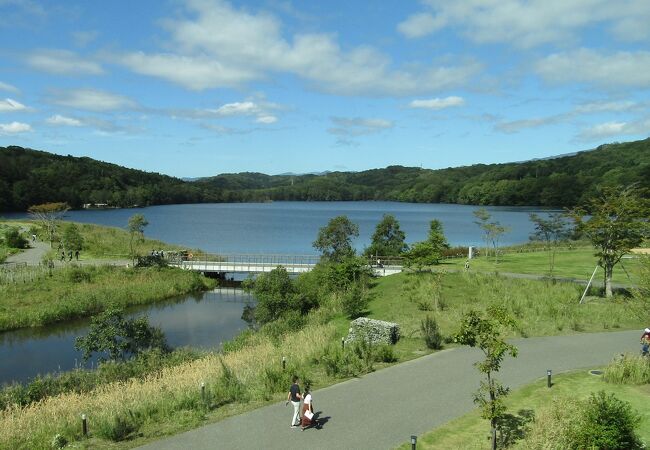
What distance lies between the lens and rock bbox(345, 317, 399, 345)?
845 inches

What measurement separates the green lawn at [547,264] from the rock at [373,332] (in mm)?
18927

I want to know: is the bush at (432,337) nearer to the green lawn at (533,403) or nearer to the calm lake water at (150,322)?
the green lawn at (533,403)

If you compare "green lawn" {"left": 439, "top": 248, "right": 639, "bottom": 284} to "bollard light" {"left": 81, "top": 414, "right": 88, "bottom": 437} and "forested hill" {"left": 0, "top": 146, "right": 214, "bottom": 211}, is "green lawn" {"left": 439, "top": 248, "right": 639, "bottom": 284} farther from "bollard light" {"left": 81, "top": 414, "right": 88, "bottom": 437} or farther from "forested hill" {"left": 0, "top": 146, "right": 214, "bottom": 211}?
"forested hill" {"left": 0, "top": 146, "right": 214, "bottom": 211}

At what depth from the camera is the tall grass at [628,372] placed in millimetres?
16312

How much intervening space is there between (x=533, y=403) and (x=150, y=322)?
27.4 meters

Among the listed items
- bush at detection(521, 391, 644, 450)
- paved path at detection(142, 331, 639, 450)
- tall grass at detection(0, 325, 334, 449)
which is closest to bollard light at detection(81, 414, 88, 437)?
tall grass at detection(0, 325, 334, 449)

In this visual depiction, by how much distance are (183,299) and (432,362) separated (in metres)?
30.1

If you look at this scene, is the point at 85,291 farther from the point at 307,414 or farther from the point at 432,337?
the point at 307,414

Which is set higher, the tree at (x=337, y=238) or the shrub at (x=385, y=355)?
the tree at (x=337, y=238)

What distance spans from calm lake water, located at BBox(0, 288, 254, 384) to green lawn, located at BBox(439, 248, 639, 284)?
1894 cm

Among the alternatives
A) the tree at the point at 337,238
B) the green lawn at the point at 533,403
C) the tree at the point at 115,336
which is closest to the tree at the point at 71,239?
the tree at the point at 337,238

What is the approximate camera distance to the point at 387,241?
2026 inches

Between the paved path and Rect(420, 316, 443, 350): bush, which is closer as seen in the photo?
the paved path

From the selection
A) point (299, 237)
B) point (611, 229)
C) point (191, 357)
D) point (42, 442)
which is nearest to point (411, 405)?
point (42, 442)
